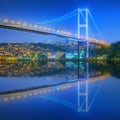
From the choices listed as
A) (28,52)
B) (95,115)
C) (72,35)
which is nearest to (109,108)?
(95,115)

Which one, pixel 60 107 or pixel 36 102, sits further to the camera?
pixel 36 102

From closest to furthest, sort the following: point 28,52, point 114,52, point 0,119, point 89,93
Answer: point 0,119 → point 89,93 → point 114,52 → point 28,52

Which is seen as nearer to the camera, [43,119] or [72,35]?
[43,119]

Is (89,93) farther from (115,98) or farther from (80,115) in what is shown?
(80,115)

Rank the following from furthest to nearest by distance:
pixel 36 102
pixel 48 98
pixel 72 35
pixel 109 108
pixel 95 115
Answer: pixel 72 35, pixel 48 98, pixel 36 102, pixel 109 108, pixel 95 115

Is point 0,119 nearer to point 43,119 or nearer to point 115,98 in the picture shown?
point 43,119

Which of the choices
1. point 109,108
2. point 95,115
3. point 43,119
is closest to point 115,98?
point 109,108

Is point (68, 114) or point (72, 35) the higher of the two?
point (72, 35)

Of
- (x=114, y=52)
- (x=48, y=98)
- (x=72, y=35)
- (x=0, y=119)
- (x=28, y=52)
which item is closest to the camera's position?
(x=0, y=119)

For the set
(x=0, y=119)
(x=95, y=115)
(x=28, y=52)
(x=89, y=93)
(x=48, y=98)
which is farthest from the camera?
(x=28, y=52)
